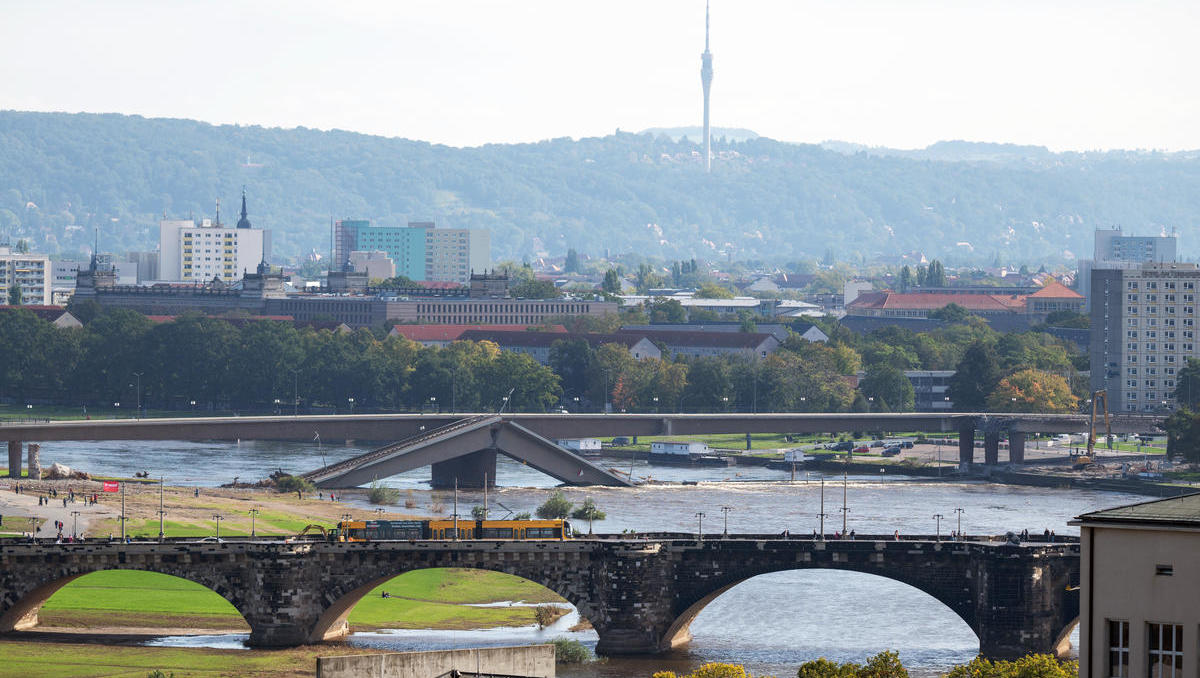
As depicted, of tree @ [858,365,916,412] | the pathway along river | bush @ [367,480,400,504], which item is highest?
tree @ [858,365,916,412]

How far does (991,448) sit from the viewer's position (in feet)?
462

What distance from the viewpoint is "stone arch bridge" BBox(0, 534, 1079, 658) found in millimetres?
69812

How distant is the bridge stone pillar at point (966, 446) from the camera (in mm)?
139750

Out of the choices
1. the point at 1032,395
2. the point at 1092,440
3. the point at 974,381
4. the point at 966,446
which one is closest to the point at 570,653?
the point at 966,446

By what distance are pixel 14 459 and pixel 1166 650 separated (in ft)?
324

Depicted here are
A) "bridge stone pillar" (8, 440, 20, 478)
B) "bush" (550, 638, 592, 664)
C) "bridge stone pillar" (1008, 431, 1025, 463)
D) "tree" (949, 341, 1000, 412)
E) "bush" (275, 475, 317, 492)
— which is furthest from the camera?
"tree" (949, 341, 1000, 412)

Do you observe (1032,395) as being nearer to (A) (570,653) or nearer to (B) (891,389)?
(B) (891,389)

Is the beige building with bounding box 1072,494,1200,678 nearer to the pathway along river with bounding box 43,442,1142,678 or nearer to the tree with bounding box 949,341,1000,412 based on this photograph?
the pathway along river with bounding box 43,442,1142,678

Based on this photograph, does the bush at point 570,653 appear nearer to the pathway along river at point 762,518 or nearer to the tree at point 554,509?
the pathway along river at point 762,518

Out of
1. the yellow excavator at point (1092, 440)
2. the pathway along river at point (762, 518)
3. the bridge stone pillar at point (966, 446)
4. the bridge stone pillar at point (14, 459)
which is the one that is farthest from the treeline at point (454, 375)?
the bridge stone pillar at point (14, 459)

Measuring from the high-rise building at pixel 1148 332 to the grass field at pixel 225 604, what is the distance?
88.8 meters

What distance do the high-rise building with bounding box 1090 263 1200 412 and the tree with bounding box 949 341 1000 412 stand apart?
7947mm

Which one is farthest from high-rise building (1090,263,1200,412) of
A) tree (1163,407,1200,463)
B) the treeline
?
tree (1163,407,1200,463)

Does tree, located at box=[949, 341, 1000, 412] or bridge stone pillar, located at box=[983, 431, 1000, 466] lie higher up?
tree, located at box=[949, 341, 1000, 412]
